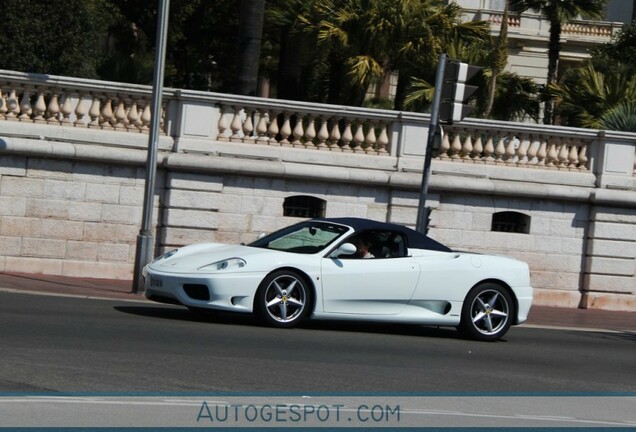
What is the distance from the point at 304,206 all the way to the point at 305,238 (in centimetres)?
701

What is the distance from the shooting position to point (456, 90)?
58.7 ft

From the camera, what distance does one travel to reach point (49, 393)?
8.70 m

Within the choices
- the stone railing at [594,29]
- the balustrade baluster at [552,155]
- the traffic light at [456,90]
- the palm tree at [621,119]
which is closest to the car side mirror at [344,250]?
the traffic light at [456,90]

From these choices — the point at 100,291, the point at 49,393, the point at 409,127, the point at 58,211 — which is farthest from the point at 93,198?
the point at 49,393

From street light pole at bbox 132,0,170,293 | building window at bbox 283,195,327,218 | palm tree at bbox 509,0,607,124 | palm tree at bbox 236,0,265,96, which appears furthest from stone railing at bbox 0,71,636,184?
palm tree at bbox 509,0,607,124

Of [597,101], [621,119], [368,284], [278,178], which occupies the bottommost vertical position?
[368,284]

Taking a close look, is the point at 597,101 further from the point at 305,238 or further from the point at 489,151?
the point at 305,238

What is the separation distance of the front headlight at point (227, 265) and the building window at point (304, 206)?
7701 mm

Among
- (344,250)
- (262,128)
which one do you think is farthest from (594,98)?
(344,250)

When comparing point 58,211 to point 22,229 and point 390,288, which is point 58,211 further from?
point 390,288

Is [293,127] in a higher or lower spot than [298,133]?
higher

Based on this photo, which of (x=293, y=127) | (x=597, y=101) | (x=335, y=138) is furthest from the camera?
(x=597, y=101)

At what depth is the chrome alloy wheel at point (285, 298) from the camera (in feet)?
45.5

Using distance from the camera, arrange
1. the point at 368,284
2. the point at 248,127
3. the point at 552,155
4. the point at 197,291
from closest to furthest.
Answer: the point at 197,291 → the point at 368,284 → the point at 248,127 → the point at 552,155
